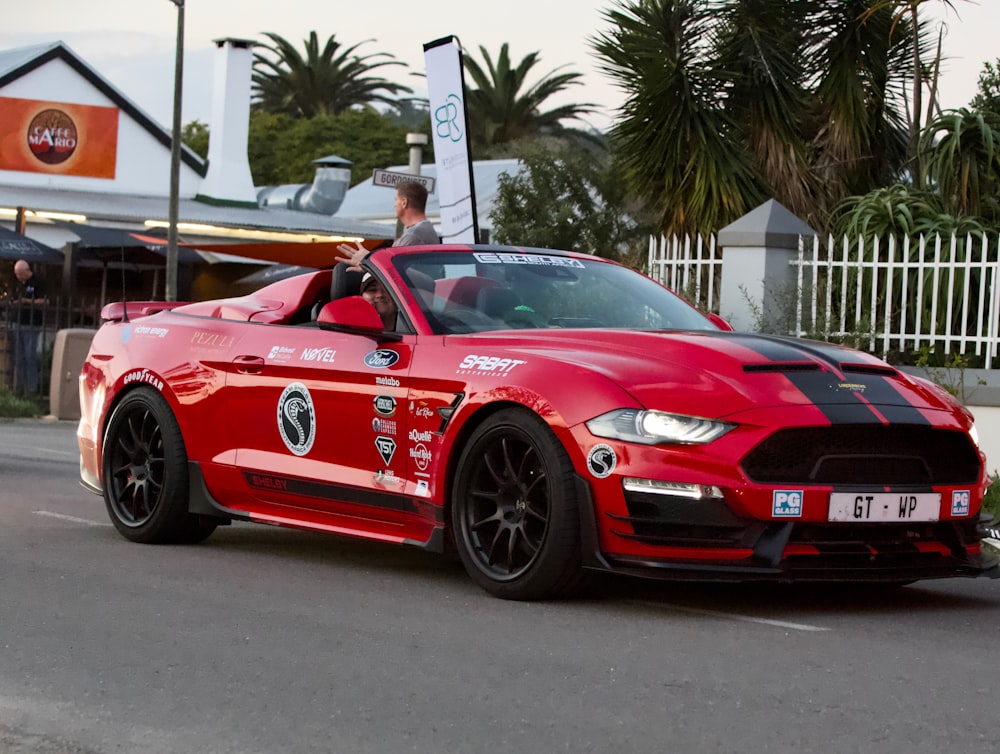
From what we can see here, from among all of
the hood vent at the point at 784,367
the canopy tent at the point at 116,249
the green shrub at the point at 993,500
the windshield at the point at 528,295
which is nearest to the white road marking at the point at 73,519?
the windshield at the point at 528,295

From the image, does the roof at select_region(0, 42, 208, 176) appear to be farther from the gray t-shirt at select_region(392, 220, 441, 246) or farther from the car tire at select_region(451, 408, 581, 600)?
the car tire at select_region(451, 408, 581, 600)

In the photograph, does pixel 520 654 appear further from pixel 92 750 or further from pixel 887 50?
pixel 887 50

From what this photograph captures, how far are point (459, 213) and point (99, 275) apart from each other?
23954mm

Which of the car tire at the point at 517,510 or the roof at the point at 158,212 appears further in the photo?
the roof at the point at 158,212

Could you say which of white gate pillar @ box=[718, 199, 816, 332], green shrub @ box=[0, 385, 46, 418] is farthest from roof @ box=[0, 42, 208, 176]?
white gate pillar @ box=[718, 199, 816, 332]

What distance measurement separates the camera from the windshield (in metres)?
7.57

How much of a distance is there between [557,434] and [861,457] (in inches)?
44.3

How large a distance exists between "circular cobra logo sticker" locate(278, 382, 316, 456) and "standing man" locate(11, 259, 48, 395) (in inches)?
673

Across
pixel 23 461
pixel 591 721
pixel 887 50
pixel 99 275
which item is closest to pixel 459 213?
pixel 23 461

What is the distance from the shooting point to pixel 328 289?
28.2ft

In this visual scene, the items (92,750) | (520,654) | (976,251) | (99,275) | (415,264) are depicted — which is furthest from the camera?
(99,275)

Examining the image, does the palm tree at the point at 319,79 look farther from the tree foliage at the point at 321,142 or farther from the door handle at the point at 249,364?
the door handle at the point at 249,364

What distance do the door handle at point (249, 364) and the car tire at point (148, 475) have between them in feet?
1.82

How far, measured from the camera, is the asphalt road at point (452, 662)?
462cm
